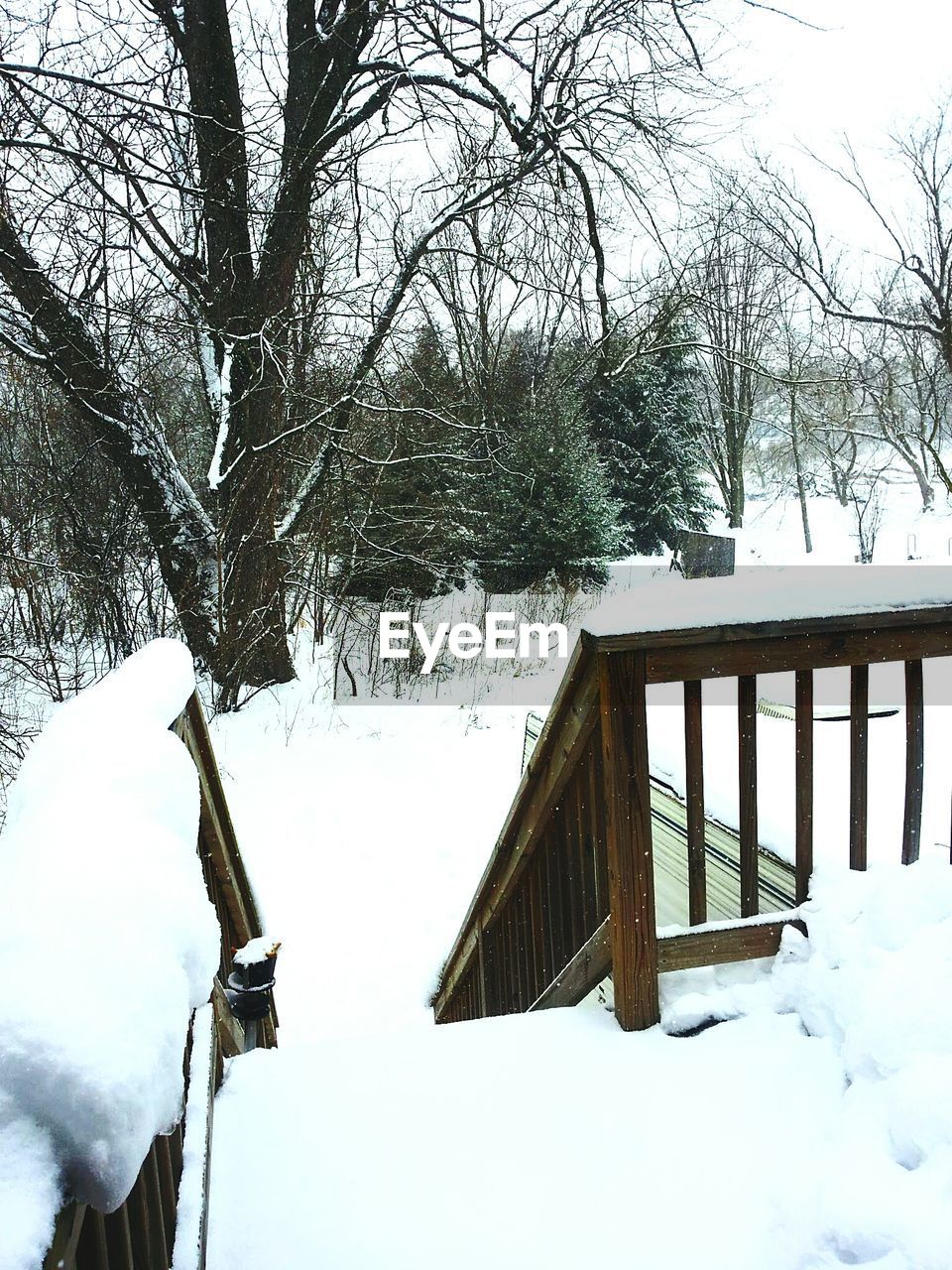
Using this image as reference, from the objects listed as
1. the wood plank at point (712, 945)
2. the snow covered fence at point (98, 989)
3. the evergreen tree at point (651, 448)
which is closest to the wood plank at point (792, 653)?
the wood plank at point (712, 945)

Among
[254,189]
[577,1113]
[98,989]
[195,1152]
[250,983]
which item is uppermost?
[254,189]

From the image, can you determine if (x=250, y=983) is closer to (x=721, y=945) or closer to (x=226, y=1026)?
(x=226, y=1026)

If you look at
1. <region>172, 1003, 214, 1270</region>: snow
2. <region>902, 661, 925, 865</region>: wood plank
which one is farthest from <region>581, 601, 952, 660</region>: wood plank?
<region>172, 1003, 214, 1270</region>: snow

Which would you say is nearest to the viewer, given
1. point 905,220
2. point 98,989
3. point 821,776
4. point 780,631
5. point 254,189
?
point 98,989

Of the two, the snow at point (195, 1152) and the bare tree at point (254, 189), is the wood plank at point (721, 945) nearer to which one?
the snow at point (195, 1152)

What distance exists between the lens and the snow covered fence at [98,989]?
26.4 inches

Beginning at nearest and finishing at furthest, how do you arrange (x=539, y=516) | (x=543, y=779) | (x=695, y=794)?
(x=695, y=794) → (x=543, y=779) → (x=539, y=516)

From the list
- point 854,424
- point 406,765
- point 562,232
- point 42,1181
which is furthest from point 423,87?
point 854,424

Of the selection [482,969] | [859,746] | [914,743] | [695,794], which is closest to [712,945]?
[695,794]

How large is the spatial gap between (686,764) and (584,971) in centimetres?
68

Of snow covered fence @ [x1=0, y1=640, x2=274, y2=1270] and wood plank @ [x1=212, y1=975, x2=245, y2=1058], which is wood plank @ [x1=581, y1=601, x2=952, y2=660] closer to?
snow covered fence @ [x1=0, y1=640, x2=274, y2=1270]

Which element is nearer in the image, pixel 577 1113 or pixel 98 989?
pixel 98 989

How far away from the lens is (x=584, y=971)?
2.25 metres

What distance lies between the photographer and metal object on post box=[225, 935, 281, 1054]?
259 centimetres
